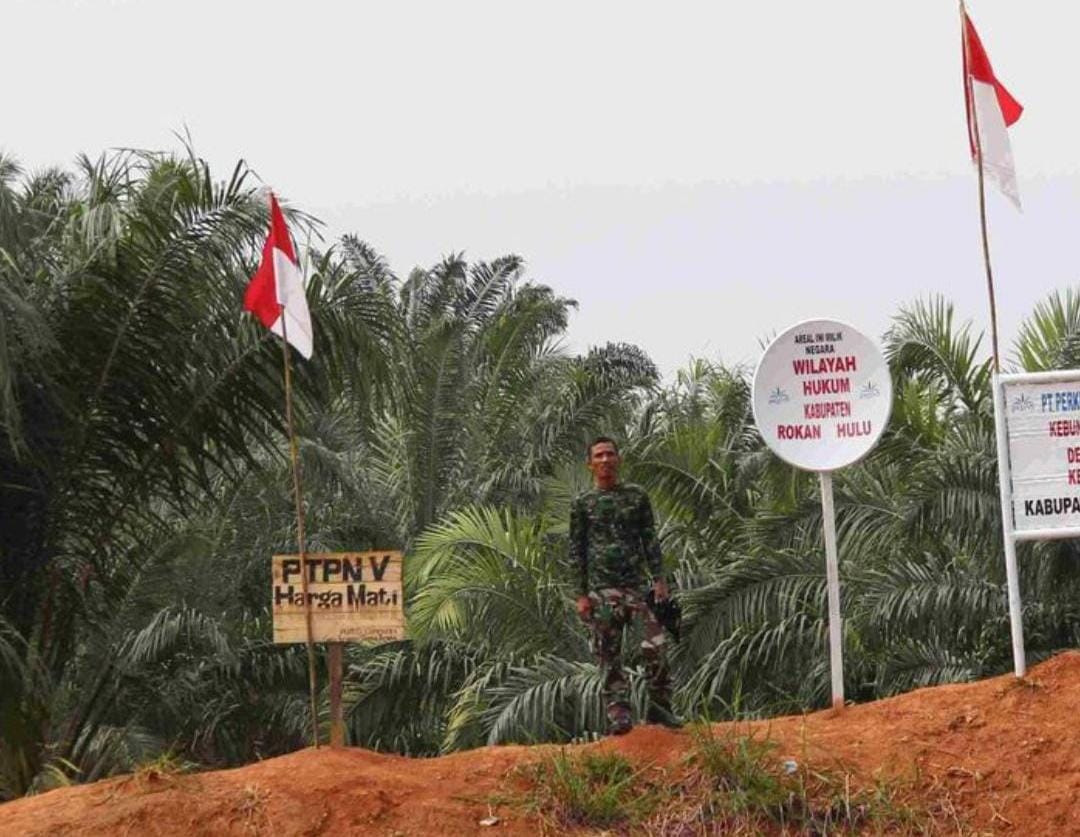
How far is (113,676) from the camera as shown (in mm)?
14664

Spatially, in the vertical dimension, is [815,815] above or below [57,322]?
below

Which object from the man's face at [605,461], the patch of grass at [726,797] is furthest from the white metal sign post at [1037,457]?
the man's face at [605,461]

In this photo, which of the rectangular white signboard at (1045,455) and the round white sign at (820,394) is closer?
the rectangular white signboard at (1045,455)

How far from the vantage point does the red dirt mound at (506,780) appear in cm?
732

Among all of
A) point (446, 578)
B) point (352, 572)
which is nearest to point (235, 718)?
point (446, 578)

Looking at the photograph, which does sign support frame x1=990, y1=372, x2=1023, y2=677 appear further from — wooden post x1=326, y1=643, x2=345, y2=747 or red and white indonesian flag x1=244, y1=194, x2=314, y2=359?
red and white indonesian flag x1=244, y1=194, x2=314, y2=359

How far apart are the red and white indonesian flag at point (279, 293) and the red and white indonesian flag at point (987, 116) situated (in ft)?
11.5

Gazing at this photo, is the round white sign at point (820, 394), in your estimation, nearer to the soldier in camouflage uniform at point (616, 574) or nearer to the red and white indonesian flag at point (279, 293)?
the soldier in camouflage uniform at point (616, 574)

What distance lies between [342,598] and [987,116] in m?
4.02

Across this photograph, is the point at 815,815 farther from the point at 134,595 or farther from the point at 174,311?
the point at 134,595

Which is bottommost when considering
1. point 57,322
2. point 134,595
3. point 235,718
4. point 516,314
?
point 235,718

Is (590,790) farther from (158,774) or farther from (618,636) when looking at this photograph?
(158,774)

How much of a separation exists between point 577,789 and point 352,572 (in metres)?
1.63

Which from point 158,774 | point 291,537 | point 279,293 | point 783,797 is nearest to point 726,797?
point 783,797
